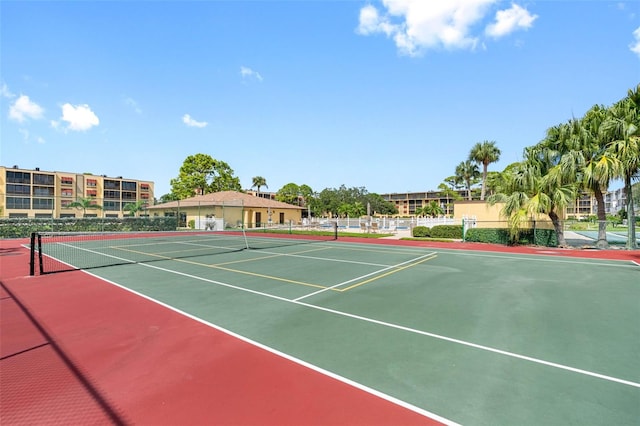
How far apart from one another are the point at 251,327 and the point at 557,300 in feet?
27.1

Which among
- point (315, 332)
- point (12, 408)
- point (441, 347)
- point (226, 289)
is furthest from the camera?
point (226, 289)

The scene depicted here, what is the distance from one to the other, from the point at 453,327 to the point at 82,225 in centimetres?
3548

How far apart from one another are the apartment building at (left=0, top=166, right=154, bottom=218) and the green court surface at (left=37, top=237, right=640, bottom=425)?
185 feet

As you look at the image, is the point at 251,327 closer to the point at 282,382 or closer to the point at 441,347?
the point at 282,382

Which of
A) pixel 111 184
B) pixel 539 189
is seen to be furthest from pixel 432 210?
pixel 111 184

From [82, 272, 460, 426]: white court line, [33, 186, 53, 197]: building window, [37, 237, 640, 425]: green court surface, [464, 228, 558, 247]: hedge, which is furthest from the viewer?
[33, 186, 53, 197]: building window

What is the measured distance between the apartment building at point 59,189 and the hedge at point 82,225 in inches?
987

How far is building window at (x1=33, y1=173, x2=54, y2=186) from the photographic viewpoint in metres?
69.7

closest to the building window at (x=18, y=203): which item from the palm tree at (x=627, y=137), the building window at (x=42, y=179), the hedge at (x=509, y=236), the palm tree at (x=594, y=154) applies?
the building window at (x=42, y=179)

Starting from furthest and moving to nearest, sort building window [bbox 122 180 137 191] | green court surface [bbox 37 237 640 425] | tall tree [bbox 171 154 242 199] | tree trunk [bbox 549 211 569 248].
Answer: building window [bbox 122 180 137 191], tall tree [bbox 171 154 242 199], tree trunk [bbox 549 211 569 248], green court surface [bbox 37 237 640 425]

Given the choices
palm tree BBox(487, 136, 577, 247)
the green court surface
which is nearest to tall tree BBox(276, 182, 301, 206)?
palm tree BBox(487, 136, 577, 247)

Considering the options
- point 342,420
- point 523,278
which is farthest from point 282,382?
point 523,278

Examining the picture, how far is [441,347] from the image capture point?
5371mm

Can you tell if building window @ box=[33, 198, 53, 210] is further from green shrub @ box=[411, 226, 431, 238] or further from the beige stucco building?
green shrub @ box=[411, 226, 431, 238]
